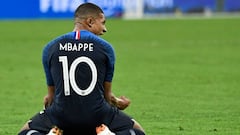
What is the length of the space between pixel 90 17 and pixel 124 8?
33305 mm

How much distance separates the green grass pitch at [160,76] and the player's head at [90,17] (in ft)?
7.83

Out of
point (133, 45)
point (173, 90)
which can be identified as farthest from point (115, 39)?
point (173, 90)

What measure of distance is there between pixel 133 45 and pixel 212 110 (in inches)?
621

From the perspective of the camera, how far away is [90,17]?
27.2 ft

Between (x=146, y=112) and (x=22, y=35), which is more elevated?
A: (x=146, y=112)

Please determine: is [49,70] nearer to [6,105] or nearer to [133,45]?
[6,105]

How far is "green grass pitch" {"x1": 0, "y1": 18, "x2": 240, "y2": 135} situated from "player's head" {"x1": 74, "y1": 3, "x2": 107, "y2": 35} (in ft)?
7.83

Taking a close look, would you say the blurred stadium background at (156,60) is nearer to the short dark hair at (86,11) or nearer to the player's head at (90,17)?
the player's head at (90,17)

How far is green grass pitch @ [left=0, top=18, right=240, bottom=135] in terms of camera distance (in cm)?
1168

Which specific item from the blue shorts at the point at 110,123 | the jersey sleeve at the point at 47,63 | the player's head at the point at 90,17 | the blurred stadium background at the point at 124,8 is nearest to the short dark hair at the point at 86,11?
the player's head at the point at 90,17

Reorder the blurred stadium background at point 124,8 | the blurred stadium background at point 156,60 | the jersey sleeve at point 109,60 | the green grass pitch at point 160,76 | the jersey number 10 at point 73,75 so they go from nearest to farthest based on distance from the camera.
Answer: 1. the jersey number 10 at point 73,75
2. the jersey sleeve at point 109,60
3. the green grass pitch at point 160,76
4. the blurred stadium background at point 156,60
5. the blurred stadium background at point 124,8

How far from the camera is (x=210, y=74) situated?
1870cm

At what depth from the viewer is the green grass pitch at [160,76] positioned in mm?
11680

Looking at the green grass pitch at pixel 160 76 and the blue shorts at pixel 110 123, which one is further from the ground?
the blue shorts at pixel 110 123
